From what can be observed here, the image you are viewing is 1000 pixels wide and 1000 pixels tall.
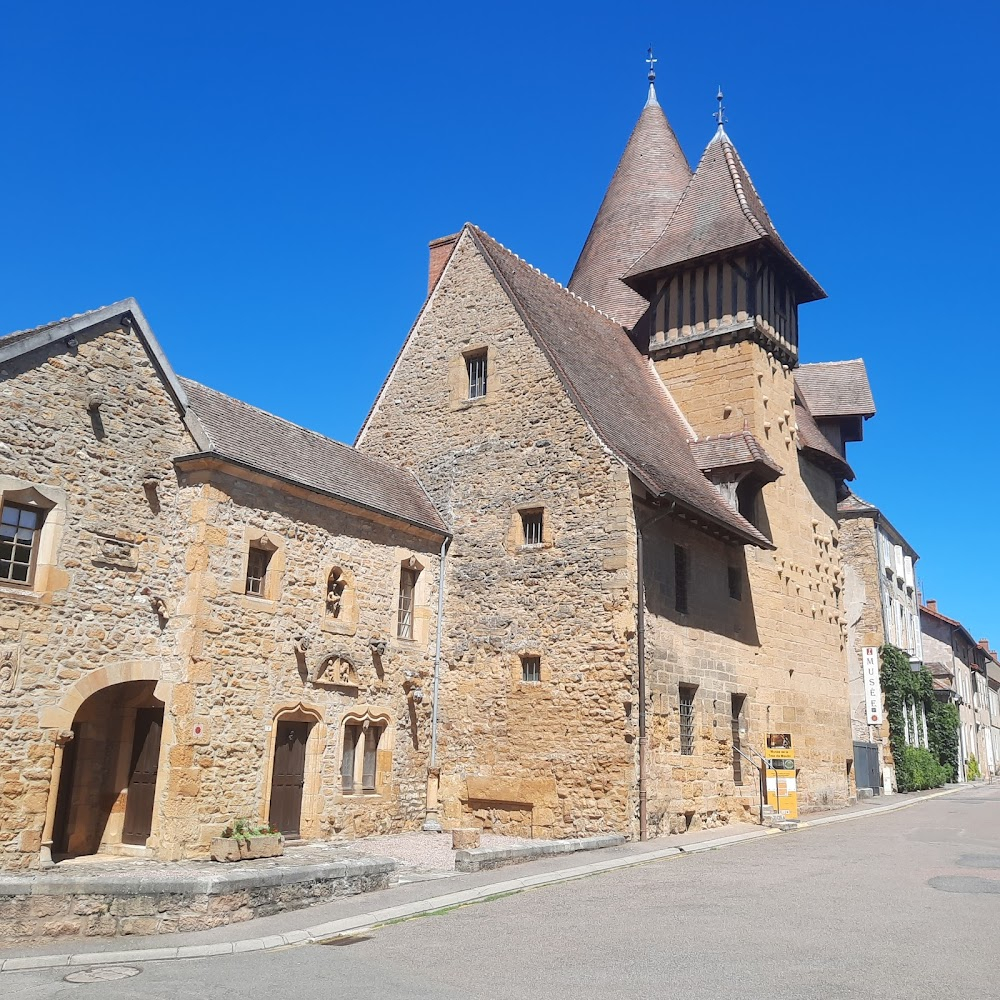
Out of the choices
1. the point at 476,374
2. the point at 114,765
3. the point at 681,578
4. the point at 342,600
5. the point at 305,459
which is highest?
the point at 476,374

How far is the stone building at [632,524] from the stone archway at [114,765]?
5.22 m

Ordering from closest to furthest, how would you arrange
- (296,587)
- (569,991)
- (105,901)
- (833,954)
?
(569,991) < (833,954) < (105,901) < (296,587)

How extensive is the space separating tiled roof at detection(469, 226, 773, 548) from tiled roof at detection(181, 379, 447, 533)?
137 inches

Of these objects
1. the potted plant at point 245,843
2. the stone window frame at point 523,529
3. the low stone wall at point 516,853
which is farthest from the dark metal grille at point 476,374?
the potted plant at point 245,843

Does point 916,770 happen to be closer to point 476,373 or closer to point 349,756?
point 476,373

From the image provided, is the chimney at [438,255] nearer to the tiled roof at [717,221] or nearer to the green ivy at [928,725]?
the tiled roof at [717,221]

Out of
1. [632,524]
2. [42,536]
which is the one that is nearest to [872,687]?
[632,524]

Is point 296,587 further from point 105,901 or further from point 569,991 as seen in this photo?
point 569,991

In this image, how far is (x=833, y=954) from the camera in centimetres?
723

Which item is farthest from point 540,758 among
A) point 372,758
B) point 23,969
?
point 23,969

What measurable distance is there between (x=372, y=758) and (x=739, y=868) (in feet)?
20.2

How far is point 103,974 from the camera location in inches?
282

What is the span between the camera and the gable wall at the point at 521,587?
14.7 m

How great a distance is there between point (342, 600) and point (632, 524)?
4.64 m
